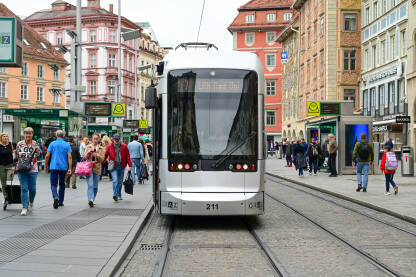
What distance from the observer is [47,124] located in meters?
27.9

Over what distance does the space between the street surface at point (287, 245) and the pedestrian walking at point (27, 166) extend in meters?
2.52

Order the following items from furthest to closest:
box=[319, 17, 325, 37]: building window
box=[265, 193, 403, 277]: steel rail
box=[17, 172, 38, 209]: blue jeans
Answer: box=[319, 17, 325, 37]: building window
box=[17, 172, 38, 209]: blue jeans
box=[265, 193, 403, 277]: steel rail

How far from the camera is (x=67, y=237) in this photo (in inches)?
360

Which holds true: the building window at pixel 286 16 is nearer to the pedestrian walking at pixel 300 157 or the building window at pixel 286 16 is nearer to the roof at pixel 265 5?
the roof at pixel 265 5

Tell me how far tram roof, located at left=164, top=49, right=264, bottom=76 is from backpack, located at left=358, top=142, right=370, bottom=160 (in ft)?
24.5

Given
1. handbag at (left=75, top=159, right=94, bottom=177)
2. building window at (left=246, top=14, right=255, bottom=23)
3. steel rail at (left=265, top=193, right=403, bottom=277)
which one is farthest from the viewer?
building window at (left=246, top=14, right=255, bottom=23)

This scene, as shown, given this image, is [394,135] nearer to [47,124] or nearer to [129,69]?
[47,124]

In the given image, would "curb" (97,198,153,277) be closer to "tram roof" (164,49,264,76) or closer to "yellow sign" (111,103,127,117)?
"tram roof" (164,49,264,76)

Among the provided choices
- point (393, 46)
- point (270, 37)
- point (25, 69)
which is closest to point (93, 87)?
point (25, 69)

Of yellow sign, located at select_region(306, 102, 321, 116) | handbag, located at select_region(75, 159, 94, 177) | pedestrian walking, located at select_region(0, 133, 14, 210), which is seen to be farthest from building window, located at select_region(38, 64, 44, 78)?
pedestrian walking, located at select_region(0, 133, 14, 210)

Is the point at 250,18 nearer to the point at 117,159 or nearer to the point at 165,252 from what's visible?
the point at 117,159

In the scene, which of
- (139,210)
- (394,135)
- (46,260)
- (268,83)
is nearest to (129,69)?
(268,83)

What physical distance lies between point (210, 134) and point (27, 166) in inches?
148

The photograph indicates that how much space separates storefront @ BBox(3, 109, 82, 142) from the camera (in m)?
26.1
